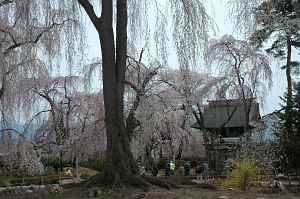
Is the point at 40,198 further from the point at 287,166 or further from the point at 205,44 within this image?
the point at 287,166

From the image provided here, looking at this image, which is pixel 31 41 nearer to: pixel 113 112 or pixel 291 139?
pixel 113 112

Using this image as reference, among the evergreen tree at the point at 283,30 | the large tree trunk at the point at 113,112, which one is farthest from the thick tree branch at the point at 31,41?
the evergreen tree at the point at 283,30

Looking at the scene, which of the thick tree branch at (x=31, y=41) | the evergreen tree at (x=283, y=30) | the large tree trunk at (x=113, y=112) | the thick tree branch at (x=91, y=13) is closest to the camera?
the large tree trunk at (x=113, y=112)

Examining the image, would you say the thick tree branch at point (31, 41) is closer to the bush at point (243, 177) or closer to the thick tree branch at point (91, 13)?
the thick tree branch at point (91, 13)

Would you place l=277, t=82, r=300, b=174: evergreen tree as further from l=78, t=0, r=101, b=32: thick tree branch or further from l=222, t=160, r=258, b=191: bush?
l=78, t=0, r=101, b=32: thick tree branch

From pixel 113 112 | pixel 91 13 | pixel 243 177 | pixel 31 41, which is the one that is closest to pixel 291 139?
pixel 243 177

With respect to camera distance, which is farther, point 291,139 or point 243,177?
point 291,139

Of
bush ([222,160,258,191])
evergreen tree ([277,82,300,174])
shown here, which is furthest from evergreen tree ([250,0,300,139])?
bush ([222,160,258,191])

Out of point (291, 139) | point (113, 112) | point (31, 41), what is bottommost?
point (291, 139)

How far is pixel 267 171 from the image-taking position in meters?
15.2

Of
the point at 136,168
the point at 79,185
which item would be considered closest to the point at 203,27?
the point at 136,168

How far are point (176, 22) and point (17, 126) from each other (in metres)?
8.21

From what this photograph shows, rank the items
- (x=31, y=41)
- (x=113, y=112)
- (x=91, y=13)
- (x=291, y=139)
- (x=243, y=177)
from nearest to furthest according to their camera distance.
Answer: (x=113, y=112) → (x=91, y=13) → (x=243, y=177) → (x=31, y=41) → (x=291, y=139)

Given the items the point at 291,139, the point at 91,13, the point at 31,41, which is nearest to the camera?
the point at 91,13
